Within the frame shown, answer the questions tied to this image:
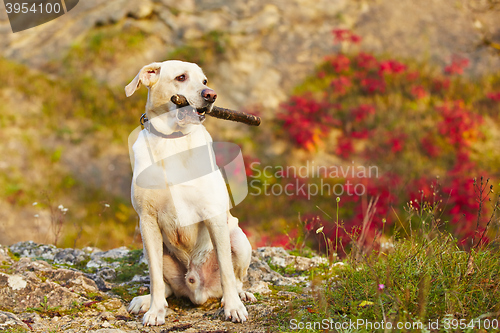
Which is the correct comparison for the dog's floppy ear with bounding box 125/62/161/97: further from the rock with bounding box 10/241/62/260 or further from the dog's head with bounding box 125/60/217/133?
the rock with bounding box 10/241/62/260

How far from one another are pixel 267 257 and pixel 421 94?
6.93 meters

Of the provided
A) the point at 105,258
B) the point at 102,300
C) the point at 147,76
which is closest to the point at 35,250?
the point at 105,258

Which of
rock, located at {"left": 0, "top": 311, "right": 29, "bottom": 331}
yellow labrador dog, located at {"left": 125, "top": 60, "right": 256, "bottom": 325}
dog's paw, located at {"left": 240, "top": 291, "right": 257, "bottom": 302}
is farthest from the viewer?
dog's paw, located at {"left": 240, "top": 291, "right": 257, "bottom": 302}

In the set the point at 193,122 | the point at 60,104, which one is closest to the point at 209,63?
the point at 60,104

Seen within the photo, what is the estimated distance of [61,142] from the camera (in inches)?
334

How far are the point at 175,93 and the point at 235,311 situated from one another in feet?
5.18

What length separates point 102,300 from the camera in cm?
304

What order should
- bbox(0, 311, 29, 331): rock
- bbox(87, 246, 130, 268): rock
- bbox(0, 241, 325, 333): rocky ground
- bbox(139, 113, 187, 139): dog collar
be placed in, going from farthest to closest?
bbox(87, 246, 130, 268): rock
bbox(139, 113, 187, 139): dog collar
bbox(0, 241, 325, 333): rocky ground
bbox(0, 311, 29, 331): rock

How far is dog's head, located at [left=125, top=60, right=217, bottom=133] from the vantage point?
2.80 m

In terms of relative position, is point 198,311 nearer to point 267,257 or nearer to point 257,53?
point 267,257

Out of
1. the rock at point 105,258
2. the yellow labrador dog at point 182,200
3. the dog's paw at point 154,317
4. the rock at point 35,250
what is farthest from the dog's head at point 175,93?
the rock at point 35,250

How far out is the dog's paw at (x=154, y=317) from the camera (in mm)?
2637

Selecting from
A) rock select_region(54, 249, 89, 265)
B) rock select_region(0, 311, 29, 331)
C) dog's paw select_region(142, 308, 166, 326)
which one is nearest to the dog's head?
dog's paw select_region(142, 308, 166, 326)

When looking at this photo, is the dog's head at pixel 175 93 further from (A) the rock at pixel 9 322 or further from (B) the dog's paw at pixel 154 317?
(A) the rock at pixel 9 322
